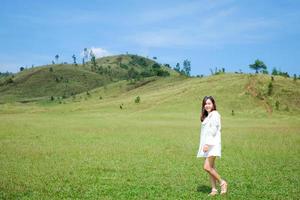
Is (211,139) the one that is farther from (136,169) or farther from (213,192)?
(136,169)

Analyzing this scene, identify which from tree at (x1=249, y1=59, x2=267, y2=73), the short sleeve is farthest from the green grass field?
tree at (x1=249, y1=59, x2=267, y2=73)

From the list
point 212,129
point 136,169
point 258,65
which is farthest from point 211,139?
point 258,65

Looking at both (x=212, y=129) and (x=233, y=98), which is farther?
(x=233, y=98)

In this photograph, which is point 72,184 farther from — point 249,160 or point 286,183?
point 249,160

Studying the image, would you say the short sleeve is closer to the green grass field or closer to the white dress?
the white dress

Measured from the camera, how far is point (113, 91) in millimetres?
153000

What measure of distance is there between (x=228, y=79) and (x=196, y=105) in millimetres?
26758

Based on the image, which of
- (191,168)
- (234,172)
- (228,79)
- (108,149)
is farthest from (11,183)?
(228,79)

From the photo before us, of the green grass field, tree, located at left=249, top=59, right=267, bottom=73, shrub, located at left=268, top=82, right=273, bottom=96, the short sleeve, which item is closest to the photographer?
the short sleeve

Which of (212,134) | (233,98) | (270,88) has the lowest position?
(212,134)

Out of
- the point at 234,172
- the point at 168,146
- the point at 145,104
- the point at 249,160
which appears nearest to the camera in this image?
the point at 234,172

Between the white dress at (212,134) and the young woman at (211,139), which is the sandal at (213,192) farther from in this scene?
the white dress at (212,134)

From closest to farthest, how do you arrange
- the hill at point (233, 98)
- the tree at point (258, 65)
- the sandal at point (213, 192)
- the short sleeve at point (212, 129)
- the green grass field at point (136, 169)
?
1. the short sleeve at point (212, 129)
2. the sandal at point (213, 192)
3. the green grass field at point (136, 169)
4. the hill at point (233, 98)
5. the tree at point (258, 65)

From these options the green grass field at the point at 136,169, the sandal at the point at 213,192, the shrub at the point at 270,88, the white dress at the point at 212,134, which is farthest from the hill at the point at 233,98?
the white dress at the point at 212,134
